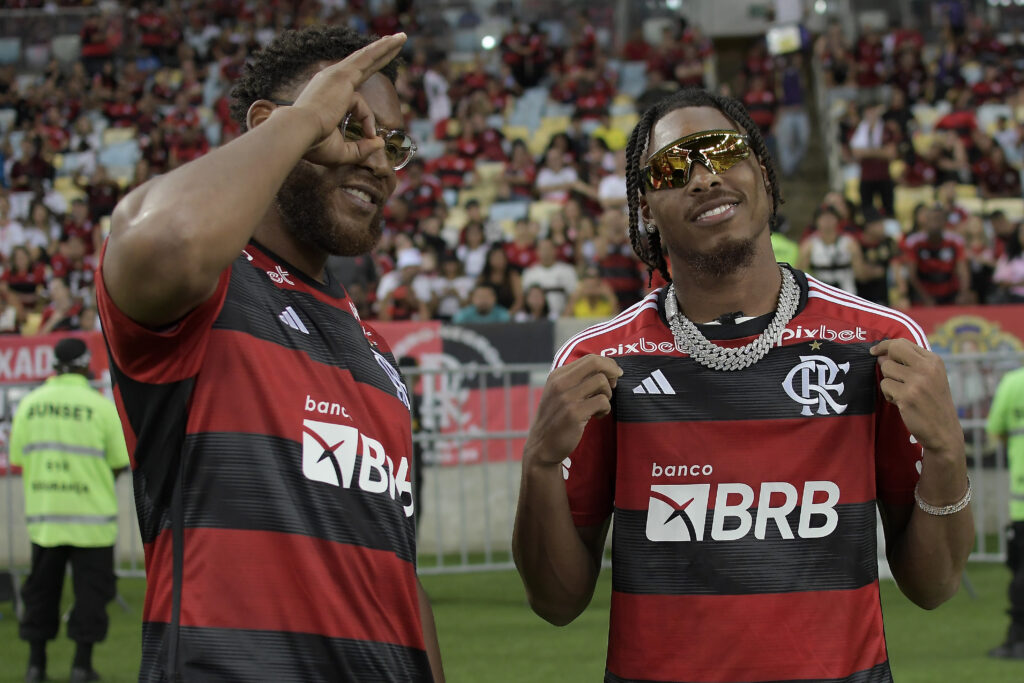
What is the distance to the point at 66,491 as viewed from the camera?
7660mm

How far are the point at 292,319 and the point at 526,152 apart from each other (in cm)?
1487

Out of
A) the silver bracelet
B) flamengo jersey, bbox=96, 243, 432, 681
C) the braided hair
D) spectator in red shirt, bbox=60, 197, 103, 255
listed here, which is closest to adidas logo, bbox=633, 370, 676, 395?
the braided hair

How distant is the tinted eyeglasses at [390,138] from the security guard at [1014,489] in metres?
5.87

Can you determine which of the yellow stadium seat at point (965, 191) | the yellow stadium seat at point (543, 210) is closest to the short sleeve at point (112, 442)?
the yellow stadium seat at point (543, 210)

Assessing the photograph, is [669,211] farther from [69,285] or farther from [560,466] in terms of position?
[69,285]

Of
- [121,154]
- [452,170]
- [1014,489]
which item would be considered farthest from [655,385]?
[121,154]

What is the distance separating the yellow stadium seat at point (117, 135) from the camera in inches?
798

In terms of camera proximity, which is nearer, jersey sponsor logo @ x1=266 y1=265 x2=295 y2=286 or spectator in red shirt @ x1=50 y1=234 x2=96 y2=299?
jersey sponsor logo @ x1=266 y1=265 x2=295 y2=286

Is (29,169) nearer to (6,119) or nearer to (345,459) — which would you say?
(6,119)

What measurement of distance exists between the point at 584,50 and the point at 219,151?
19427mm

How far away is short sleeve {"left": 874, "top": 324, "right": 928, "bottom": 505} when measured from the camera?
2.86 metres

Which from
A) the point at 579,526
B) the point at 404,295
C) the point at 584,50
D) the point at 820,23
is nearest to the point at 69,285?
the point at 404,295

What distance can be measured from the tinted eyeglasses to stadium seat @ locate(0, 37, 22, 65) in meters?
22.8

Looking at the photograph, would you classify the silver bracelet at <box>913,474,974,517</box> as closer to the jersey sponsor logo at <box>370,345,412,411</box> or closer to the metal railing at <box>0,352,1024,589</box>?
the jersey sponsor logo at <box>370,345,412,411</box>
